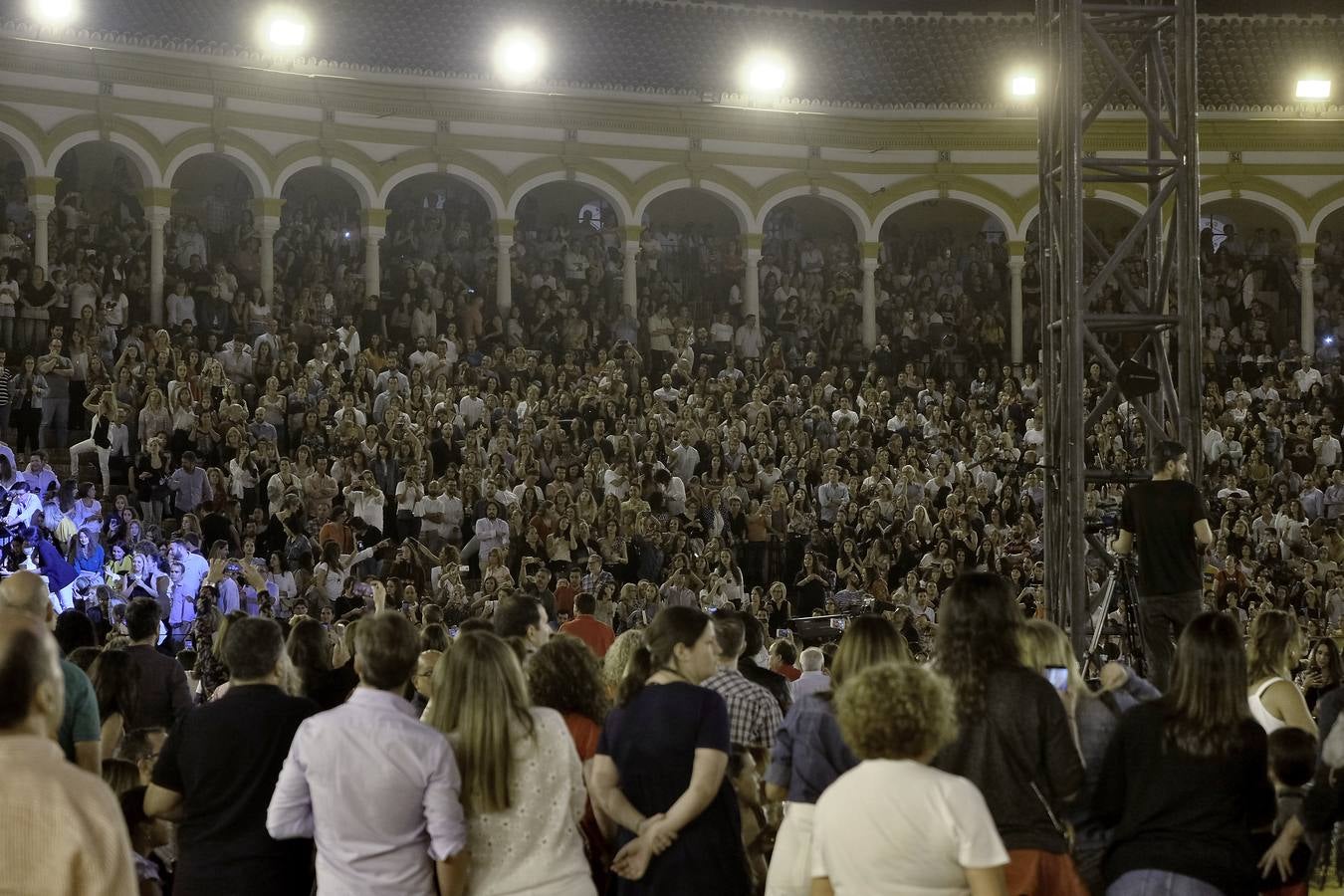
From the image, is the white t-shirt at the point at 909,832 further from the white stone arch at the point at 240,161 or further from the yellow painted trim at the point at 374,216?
the yellow painted trim at the point at 374,216

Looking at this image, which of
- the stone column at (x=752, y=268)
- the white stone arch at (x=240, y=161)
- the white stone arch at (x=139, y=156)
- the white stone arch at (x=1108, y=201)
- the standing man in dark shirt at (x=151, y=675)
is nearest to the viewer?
the standing man in dark shirt at (x=151, y=675)

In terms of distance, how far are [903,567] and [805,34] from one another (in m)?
13.9

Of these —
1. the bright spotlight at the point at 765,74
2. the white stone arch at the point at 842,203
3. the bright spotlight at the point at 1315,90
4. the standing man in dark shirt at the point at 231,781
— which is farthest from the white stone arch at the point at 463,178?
the standing man in dark shirt at the point at 231,781

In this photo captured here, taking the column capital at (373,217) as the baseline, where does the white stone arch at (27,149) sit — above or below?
above

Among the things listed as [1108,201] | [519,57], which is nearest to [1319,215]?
[1108,201]

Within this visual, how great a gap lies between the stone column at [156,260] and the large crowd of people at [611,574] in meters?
0.32

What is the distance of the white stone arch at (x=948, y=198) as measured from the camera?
29.3 metres

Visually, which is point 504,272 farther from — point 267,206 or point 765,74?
point 765,74

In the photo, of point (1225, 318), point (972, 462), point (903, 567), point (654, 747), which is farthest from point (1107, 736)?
point (1225, 318)

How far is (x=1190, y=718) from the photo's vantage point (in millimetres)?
4656

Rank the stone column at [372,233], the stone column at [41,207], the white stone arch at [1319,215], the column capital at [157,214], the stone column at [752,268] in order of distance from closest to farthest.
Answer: the stone column at [41,207] < the column capital at [157,214] < the stone column at [372,233] < the stone column at [752,268] < the white stone arch at [1319,215]

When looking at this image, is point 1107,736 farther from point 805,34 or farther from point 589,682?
point 805,34

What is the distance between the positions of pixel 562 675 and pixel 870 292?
24064 millimetres

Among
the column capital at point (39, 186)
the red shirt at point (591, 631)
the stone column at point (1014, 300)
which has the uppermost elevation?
the column capital at point (39, 186)
